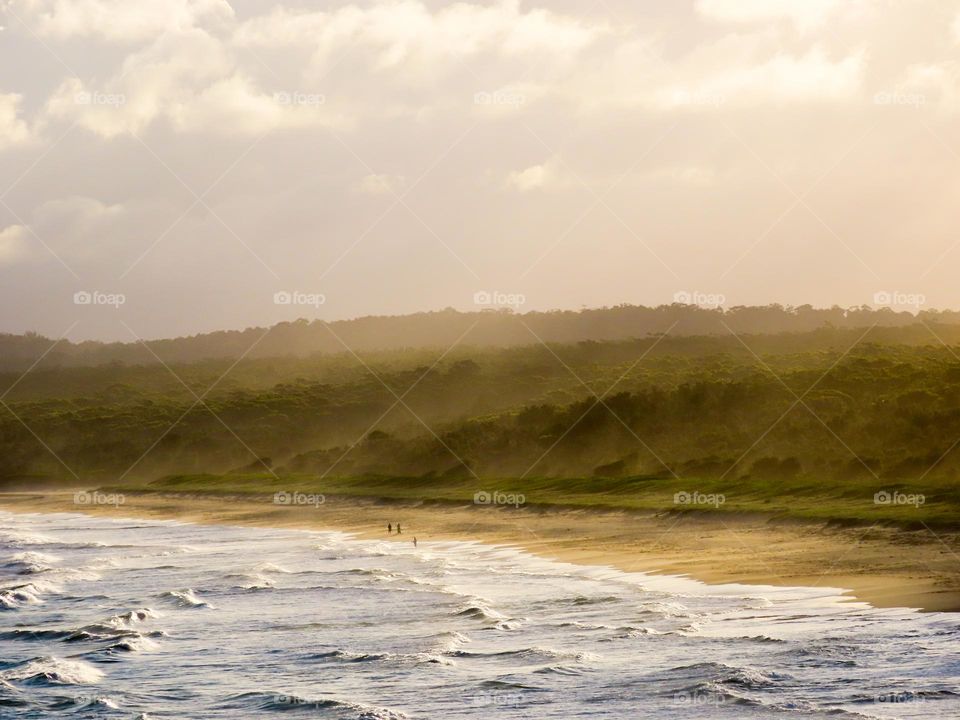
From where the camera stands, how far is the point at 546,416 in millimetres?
67812

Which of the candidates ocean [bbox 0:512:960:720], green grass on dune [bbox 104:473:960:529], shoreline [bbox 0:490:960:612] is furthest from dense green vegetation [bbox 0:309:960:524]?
ocean [bbox 0:512:960:720]

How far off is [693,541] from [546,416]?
108ft

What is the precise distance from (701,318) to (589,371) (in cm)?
8912

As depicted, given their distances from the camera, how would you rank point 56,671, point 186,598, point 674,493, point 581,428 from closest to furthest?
1. point 56,671
2. point 186,598
3. point 674,493
4. point 581,428

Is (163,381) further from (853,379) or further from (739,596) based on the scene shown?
(739,596)

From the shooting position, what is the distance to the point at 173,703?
1722cm

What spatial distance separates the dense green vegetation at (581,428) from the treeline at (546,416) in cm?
19

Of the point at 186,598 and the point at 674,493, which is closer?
the point at 186,598

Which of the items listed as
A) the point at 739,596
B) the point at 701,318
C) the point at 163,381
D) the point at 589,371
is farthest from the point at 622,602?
the point at 701,318

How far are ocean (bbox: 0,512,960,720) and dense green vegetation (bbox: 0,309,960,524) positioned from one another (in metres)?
12.4

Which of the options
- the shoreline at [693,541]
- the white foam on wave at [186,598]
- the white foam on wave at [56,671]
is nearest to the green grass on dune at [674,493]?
the shoreline at [693,541]

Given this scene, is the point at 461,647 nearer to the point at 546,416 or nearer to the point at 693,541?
the point at 693,541

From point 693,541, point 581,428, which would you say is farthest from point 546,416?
point 693,541

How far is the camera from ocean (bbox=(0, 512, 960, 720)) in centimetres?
1570
